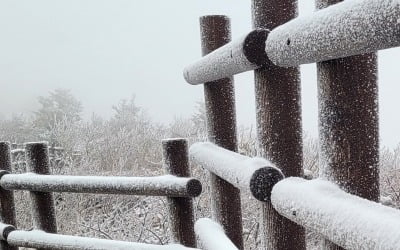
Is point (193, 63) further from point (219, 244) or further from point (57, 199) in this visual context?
point (57, 199)

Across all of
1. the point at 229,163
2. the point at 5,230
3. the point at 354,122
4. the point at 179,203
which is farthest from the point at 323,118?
the point at 5,230

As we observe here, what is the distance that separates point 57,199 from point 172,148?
29.2 feet

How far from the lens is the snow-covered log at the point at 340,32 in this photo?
646mm

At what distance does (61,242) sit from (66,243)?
0.04 m

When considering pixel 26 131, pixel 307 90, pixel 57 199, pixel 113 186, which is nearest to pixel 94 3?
pixel 307 90

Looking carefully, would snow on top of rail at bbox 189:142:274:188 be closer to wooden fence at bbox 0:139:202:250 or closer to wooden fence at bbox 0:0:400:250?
wooden fence at bbox 0:0:400:250

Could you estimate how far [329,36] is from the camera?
0.79 m

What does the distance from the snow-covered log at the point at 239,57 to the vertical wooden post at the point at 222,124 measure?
18cm

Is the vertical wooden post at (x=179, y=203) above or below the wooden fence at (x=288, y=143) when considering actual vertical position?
below

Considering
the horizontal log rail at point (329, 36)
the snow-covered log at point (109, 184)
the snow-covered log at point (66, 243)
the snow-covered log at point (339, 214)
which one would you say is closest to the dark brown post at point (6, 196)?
the snow-covered log at point (109, 184)

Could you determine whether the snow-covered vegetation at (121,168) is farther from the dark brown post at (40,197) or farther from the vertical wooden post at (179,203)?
the dark brown post at (40,197)

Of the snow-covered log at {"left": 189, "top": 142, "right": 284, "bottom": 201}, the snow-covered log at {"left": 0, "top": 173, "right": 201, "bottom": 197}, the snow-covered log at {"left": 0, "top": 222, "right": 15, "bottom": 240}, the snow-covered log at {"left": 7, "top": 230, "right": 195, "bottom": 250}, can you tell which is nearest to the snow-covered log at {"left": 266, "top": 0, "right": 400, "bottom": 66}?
the snow-covered log at {"left": 189, "top": 142, "right": 284, "bottom": 201}

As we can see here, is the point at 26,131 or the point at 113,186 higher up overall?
the point at 113,186

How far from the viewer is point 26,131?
24125mm
